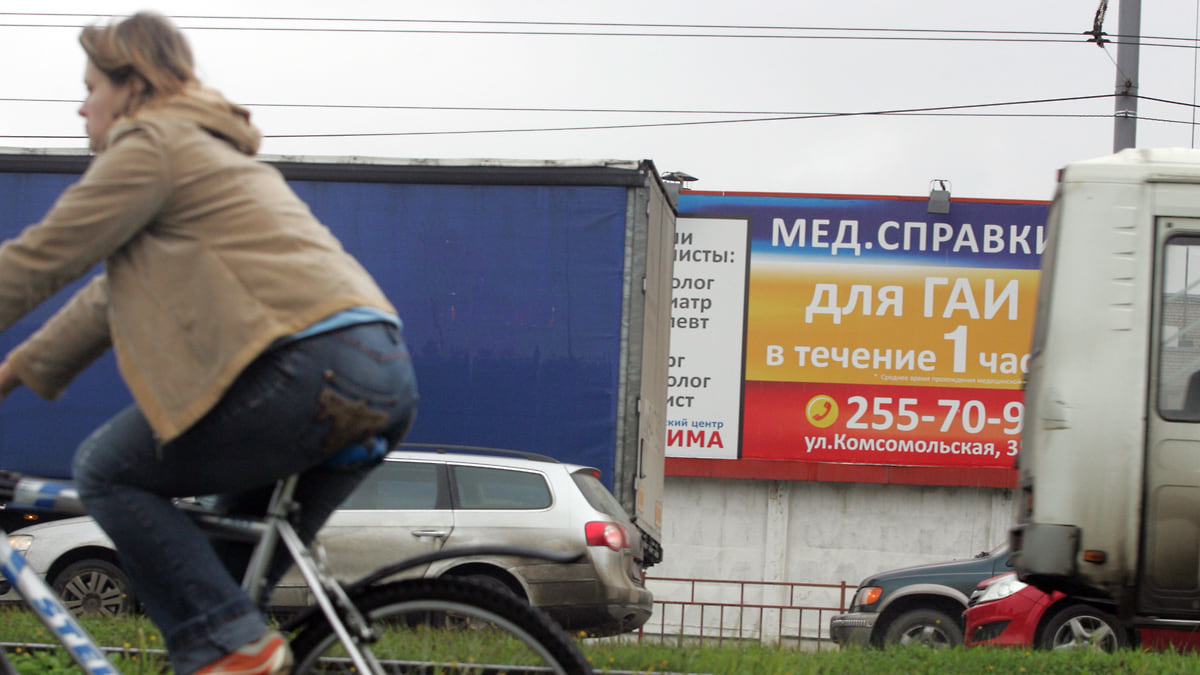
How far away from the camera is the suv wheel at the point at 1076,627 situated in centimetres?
876

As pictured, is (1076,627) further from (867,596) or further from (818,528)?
(818,528)

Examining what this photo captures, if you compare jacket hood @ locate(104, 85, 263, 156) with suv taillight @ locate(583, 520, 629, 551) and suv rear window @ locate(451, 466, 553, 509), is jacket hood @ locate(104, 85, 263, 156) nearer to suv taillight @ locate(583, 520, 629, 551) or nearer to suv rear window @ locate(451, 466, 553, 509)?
suv taillight @ locate(583, 520, 629, 551)

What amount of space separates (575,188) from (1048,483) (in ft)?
15.2

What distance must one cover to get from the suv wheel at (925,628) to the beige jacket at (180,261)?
9.56m

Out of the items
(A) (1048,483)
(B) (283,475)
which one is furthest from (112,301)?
(A) (1048,483)

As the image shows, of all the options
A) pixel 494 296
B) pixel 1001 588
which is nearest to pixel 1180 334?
pixel 1001 588

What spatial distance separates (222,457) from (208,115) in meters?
0.63

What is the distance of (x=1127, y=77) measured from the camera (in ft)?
46.3

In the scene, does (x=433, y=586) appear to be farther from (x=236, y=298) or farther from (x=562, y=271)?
(x=562, y=271)

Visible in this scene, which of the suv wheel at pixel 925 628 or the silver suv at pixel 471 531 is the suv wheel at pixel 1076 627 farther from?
the silver suv at pixel 471 531

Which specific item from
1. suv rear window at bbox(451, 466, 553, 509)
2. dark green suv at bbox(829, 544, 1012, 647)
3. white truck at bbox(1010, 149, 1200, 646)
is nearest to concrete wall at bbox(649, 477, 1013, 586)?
dark green suv at bbox(829, 544, 1012, 647)

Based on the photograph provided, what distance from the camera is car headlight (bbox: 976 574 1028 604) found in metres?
9.41

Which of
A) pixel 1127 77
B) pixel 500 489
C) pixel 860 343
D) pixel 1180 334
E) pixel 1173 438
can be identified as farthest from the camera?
pixel 860 343

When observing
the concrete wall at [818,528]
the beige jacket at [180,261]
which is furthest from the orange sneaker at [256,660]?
the concrete wall at [818,528]
